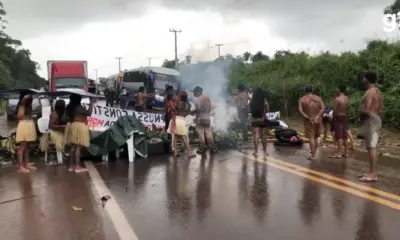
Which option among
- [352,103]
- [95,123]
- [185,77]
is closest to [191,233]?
[95,123]

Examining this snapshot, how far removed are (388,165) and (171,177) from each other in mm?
4841

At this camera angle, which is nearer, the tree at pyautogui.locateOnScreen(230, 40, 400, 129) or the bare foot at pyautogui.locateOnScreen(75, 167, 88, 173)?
the bare foot at pyautogui.locateOnScreen(75, 167, 88, 173)

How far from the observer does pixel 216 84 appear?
75.7 ft

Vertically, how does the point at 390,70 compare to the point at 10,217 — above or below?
above

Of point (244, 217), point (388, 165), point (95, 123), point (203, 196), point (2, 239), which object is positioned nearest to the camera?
point (2, 239)

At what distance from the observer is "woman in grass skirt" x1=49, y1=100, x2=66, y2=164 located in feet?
34.2

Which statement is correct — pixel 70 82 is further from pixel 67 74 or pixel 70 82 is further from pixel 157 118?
pixel 157 118

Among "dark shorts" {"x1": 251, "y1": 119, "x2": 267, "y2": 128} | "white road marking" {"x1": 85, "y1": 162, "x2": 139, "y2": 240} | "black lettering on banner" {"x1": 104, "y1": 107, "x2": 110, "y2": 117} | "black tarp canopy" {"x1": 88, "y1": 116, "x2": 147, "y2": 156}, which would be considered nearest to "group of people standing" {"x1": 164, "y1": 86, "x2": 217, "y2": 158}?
"black tarp canopy" {"x1": 88, "y1": 116, "x2": 147, "y2": 156}

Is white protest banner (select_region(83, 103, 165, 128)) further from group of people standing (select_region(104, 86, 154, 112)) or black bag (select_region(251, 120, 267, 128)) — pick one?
group of people standing (select_region(104, 86, 154, 112))

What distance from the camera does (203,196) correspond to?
23.6 feet

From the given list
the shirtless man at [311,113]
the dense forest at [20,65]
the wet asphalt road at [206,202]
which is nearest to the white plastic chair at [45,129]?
the wet asphalt road at [206,202]

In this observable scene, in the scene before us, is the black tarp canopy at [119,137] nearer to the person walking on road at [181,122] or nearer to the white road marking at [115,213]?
the person walking on road at [181,122]

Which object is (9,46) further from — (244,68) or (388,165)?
(388,165)

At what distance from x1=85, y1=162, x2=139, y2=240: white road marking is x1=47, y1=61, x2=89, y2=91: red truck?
20.5 meters
